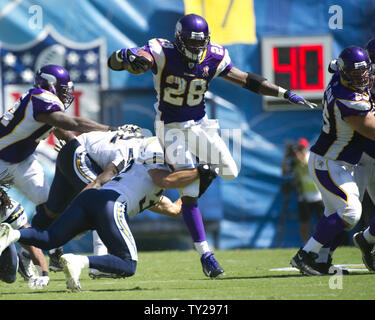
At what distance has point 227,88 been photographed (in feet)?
31.4

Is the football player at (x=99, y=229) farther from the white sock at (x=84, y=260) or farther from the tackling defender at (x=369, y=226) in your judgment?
the tackling defender at (x=369, y=226)

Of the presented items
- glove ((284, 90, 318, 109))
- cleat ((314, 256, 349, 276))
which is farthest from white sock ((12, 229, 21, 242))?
glove ((284, 90, 318, 109))

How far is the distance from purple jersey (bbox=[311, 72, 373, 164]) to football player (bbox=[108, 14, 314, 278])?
28 centimetres

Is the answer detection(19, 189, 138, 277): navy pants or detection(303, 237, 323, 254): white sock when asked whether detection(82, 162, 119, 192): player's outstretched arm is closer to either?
detection(19, 189, 138, 277): navy pants

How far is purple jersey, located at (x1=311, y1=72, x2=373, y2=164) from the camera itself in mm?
5523

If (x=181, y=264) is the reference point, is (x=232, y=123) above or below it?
above

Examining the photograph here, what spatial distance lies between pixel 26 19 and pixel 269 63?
300 cm

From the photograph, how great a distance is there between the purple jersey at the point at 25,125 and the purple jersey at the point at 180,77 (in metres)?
0.77

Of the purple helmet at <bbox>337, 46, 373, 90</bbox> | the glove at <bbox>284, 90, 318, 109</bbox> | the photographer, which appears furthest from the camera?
the photographer

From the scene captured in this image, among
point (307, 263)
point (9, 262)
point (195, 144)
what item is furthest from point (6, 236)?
point (307, 263)

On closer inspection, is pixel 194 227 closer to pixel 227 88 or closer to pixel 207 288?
pixel 207 288

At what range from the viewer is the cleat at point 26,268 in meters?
6.05

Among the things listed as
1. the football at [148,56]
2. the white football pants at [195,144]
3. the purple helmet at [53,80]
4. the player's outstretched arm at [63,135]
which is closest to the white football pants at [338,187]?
the white football pants at [195,144]

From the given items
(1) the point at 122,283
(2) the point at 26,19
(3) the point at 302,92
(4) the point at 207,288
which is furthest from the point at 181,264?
(2) the point at 26,19
